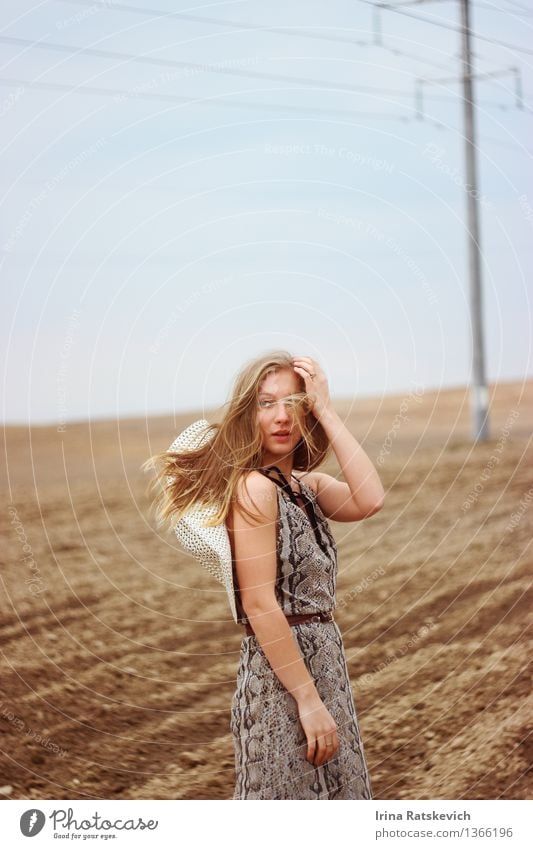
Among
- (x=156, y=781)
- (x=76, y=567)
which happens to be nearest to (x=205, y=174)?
(x=156, y=781)

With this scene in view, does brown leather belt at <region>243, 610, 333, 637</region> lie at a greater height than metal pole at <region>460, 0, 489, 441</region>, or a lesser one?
lesser

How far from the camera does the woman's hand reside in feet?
4.99

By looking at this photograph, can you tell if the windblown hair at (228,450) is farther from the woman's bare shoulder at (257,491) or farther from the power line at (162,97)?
the power line at (162,97)

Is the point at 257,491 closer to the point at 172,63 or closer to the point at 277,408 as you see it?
the point at 277,408

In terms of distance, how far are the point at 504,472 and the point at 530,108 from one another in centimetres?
297

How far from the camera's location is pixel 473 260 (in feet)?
14.7

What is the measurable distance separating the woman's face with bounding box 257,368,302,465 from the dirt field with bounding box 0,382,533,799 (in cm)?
98

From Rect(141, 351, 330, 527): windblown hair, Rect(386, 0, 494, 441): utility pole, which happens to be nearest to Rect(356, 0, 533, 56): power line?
Rect(386, 0, 494, 441): utility pole

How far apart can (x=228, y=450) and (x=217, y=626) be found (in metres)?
2.03

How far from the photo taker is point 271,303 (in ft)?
8.11

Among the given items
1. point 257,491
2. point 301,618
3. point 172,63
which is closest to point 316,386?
point 257,491

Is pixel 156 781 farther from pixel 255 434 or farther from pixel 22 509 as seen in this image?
pixel 22 509

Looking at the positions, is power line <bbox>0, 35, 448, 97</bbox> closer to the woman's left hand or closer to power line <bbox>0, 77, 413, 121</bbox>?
power line <bbox>0, 77, 413, 121</bbox>

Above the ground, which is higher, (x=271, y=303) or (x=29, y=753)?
(x=271, y=303)
